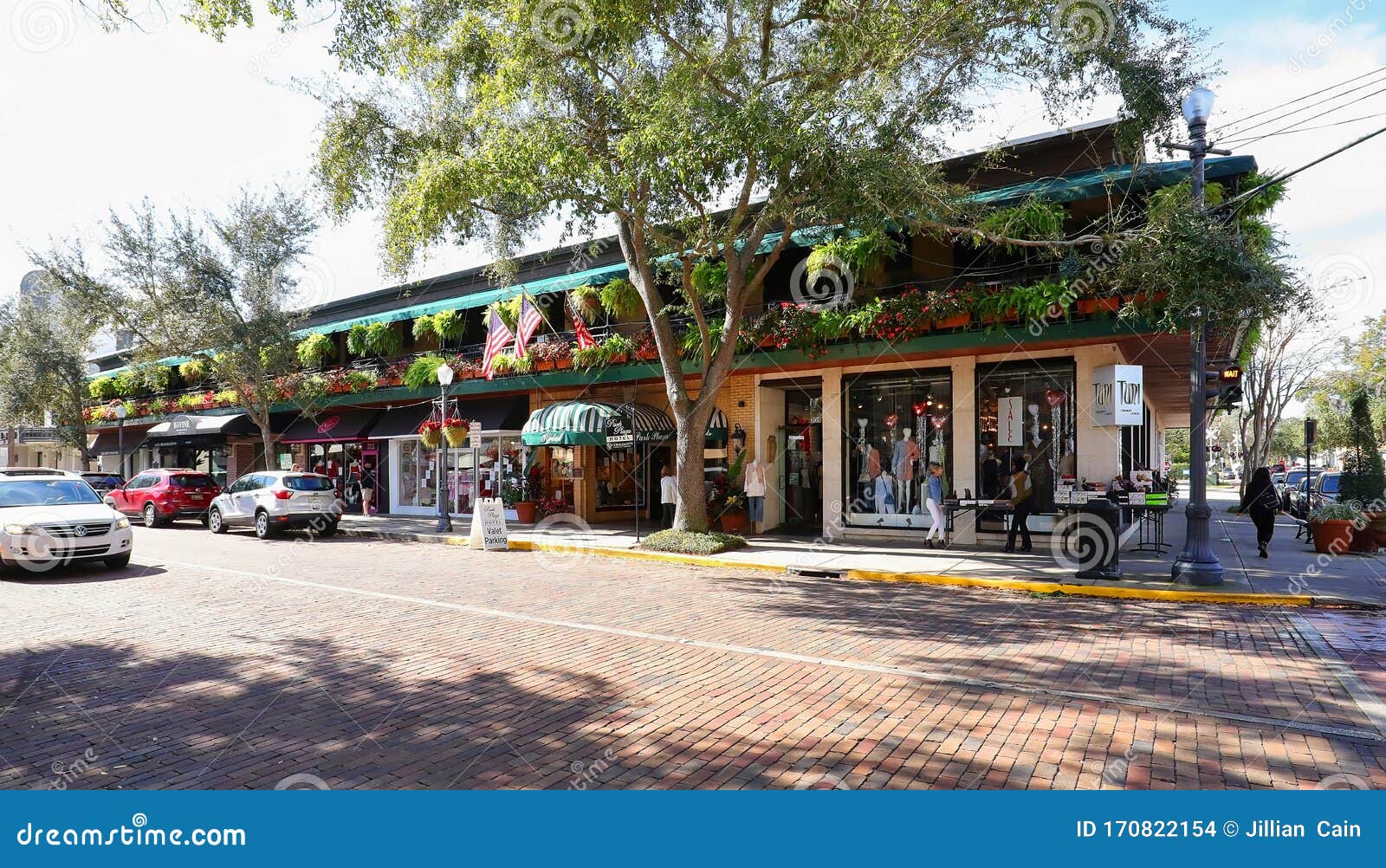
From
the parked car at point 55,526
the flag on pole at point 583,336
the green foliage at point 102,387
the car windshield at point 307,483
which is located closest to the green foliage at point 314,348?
the car windshield at point 307,483

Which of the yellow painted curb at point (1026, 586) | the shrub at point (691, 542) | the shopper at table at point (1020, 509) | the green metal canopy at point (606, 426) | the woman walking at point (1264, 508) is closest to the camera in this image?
the yellow painted curb at point (1026, 586)

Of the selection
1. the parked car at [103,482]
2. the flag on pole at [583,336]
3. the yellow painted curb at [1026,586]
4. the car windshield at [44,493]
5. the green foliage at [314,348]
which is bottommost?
the yellow painted curb at [1026,586]

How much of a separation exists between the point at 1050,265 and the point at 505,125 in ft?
33.2

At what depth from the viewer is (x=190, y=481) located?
2391cm

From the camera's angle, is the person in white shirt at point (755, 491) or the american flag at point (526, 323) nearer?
the person in white shirt at point (755, 491)

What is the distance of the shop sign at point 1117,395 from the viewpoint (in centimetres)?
1393

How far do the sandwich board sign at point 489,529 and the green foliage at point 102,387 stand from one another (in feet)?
98.8

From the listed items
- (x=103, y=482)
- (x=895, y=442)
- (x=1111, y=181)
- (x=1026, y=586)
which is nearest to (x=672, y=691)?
(x=1026, y=586)

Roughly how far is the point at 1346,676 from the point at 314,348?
2814 cm

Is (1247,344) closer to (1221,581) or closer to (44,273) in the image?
(1221,581)

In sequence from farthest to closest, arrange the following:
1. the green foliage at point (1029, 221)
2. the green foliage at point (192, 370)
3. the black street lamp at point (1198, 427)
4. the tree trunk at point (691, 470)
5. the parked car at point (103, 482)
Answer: the parked car at point (103, 482), the green foliage at point (192, 370), the tree trunk at point (691, 470), the green foliage at point (1029, 221), the black street lamp at point (1198, 427)

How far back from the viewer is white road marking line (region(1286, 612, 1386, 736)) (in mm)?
5617

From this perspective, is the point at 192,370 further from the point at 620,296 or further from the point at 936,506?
the point at 936,506

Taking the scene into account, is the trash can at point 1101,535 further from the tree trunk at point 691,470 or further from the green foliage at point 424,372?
the green foliage at point 424,372
